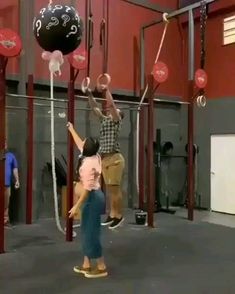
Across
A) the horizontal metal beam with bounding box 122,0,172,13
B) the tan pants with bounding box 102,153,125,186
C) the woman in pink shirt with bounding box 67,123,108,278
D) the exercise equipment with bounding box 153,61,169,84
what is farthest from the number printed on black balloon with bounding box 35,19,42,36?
the horizontal metal beam with bounding box 122,0,172,13

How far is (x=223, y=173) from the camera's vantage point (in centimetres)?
821

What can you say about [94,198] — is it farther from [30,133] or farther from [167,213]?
[167,213]

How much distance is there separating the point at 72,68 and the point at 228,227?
11.0 feet

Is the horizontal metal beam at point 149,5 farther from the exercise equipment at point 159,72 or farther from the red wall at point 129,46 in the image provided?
the exercise equipment at point 159,72

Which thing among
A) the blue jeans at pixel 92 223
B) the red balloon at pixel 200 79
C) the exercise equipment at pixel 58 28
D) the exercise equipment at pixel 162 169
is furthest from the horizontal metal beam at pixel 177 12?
the blue jeans at pixel 92 223

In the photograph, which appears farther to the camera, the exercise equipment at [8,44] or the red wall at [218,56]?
the red wall at [218,56]

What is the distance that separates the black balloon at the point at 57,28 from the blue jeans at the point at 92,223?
1381 mm

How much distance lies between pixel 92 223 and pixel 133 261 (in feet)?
2.88

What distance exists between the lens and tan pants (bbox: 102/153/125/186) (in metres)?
5.68

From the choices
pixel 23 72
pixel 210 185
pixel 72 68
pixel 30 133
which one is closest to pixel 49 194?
pixel 30 133

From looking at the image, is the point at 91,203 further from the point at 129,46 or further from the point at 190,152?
the point at 129,46

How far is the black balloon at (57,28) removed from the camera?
12.6 feet

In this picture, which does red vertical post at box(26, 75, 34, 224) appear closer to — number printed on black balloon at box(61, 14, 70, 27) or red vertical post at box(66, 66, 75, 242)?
red vertical post at box(66, 66, 75, 242)

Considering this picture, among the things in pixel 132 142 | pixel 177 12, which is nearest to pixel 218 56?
pixel 177 12
